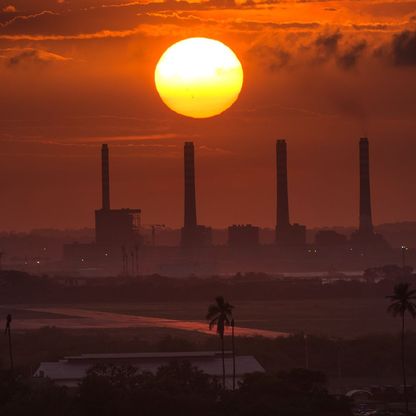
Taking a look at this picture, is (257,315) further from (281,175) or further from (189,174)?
(281,175)

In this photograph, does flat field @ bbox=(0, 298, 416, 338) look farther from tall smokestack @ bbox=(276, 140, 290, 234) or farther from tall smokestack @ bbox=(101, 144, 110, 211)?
tall smokestack @ bbox=(101, 144, 110, 211)

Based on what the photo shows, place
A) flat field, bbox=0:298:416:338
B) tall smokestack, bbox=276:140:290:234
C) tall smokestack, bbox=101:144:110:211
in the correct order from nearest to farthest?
flat field, bbox=0:298:416:338, tall smokestack, bbox=276:140:290:234, tall smokestack, bbox=101:144:110:211

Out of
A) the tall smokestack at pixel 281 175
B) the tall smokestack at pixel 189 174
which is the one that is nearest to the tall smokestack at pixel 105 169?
the tall smokestack at pixel 189 174

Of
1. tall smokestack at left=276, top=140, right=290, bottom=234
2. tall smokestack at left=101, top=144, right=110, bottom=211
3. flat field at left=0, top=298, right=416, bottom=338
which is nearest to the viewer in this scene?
flat field at left=0, top=298, right=416, bottom=338

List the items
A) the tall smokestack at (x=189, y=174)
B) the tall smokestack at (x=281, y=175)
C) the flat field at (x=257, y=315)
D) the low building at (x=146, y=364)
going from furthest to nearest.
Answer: the tall smokestack at (x=281, y=175) < the tall smokestack at (x=189, y=174) < the flat field at (x=257, y=315) < the low building at (x=146, y=364)

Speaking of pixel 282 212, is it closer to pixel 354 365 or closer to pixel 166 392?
pixel 354 365

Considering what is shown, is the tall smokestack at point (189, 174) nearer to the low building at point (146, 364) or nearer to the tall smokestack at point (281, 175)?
the tall smokestack at point (281, 175)

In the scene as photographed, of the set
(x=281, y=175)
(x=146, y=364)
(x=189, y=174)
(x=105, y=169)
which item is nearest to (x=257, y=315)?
(x=146, y=364)

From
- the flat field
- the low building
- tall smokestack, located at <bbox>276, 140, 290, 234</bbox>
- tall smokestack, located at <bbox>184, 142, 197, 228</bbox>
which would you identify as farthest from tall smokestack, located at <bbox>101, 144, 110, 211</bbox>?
the low building
